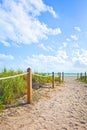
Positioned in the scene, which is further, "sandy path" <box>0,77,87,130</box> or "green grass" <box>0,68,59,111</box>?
"green grass" <box>0,68,59,111</box>

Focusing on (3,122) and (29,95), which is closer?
(3,122)

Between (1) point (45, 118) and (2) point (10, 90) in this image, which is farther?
(2) point (10, 90)

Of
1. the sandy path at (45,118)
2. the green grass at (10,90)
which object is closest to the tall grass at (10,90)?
the green grass at (10,90)

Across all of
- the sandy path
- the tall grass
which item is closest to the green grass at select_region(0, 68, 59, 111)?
the tall grass

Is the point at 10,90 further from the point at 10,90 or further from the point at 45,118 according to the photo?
the point at 45,118

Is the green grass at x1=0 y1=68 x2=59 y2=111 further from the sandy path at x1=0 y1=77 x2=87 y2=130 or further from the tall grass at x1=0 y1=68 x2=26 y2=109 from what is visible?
the sandy path at x1=0 y1=77 x2=87 y2=130

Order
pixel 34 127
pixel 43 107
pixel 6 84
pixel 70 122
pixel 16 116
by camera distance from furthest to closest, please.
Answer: pixel 6 84 < pixel 43 107 < pixel 16 116 < pixel 70 122 < pixel 34 127

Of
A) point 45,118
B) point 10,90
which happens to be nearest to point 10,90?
point 10,90

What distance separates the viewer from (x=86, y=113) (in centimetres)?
750

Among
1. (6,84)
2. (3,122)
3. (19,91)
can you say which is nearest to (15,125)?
(3,122)

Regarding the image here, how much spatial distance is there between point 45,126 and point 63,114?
1517 millimetres

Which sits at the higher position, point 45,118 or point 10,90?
point 10,90

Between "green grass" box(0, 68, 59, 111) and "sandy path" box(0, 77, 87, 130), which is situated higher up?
"green grass" box(0, 68, 59, 111)

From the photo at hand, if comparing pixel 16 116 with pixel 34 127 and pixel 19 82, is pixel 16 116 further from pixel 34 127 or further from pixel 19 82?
pixel 19 82
